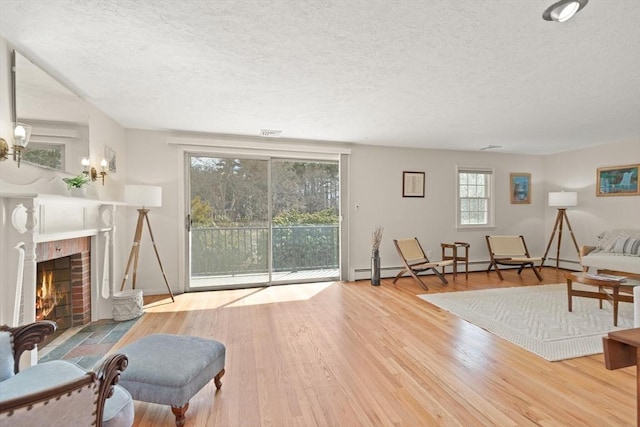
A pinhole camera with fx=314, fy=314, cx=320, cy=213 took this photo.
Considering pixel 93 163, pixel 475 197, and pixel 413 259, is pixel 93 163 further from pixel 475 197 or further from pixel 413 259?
pixel 475 197

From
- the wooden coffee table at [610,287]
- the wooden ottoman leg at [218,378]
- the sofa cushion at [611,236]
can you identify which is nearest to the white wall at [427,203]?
the sofa cushion at [611,236]

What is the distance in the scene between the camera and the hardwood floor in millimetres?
1763

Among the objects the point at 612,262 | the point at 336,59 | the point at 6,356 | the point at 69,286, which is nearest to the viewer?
the point at 6,356

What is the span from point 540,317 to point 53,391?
3995 millimetres

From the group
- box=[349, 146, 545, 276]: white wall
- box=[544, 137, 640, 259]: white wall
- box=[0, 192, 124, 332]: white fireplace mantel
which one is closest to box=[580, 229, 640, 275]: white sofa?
box=[544, 137, 640, 259]: white wall

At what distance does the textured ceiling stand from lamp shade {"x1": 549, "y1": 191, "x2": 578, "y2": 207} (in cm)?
204

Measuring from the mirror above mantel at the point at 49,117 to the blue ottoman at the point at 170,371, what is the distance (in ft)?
5.36

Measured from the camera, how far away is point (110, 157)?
12.2ft

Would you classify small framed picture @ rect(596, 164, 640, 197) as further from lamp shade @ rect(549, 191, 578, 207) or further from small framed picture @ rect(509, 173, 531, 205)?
small framed picture @ rect(509, 173, 531, 205)

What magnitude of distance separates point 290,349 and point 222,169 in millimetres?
3042

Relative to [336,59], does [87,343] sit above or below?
below

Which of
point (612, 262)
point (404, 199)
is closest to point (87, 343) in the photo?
point (404, 199)

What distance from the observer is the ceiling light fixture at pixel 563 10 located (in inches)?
65.9

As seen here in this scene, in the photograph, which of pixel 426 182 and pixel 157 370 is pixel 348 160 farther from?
pixel 157 370
